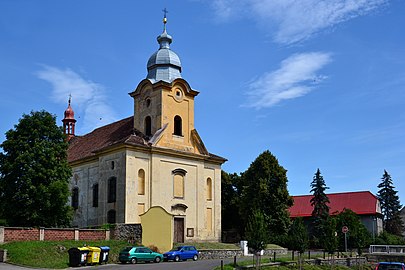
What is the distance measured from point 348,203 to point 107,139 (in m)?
39.9

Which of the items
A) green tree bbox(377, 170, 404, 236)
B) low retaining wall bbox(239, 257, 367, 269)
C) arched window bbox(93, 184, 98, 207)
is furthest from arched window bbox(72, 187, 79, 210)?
green tree bbox(377, 170, 404, 236)

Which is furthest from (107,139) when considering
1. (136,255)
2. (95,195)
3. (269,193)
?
(136,255)

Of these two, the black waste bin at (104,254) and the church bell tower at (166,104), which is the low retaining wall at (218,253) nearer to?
the black waste bin at (104,254)

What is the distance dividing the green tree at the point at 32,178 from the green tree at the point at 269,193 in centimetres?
2216

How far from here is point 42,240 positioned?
33000 millimetres

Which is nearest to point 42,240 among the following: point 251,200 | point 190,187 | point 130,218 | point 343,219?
point 130,218

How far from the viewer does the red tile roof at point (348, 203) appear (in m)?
71.1

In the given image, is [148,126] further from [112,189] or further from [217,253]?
[217,253]

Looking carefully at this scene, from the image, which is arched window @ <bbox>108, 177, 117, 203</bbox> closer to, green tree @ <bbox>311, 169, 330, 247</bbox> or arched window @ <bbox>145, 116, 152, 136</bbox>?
arched window @ <bbox>145, 116, 152, 136</bbox>

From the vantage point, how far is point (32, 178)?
3809 cm

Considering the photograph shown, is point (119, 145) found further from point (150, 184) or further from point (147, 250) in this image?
point (147, 250)

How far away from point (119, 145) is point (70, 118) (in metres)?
27.5

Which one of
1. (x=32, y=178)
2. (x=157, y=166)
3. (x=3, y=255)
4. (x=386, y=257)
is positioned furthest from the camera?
(x=386, y=257)

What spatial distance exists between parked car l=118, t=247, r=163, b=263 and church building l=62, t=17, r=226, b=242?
28.2 ft
